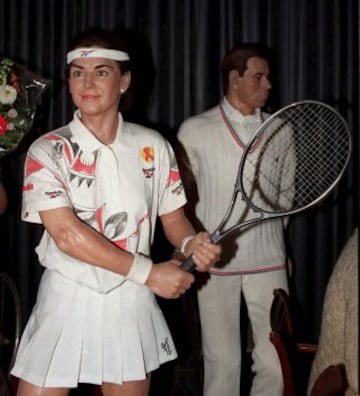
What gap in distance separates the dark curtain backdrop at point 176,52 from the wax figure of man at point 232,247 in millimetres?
585

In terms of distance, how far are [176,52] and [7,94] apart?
0.92m

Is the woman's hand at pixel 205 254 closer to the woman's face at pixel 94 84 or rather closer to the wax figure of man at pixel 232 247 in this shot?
the woman's face at pixel 94 84

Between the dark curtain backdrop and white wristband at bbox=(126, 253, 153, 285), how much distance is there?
1.35m

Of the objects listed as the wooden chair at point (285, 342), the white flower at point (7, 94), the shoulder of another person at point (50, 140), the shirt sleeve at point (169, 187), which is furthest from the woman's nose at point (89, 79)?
the wooden chair at point (285, 342)

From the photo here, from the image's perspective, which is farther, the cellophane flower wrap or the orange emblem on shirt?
the cellophane flower wrap

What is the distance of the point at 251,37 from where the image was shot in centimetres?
273

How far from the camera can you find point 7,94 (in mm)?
2008

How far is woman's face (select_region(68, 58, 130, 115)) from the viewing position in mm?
1543

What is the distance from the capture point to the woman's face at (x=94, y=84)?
154 centimetres

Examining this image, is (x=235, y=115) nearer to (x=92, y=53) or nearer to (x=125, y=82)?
(x=125, y=82)

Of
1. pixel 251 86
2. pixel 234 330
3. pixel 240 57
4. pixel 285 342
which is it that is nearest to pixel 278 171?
pixel 251 86

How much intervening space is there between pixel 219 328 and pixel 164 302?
0.74 meters

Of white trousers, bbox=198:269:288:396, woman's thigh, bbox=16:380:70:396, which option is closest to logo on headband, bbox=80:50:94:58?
woman's thigh, bbox=16:380:70:396

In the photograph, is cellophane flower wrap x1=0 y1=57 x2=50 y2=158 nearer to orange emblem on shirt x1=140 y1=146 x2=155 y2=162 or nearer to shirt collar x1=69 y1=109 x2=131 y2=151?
shirt collar x1=69 y1=109 x2=131 y2=151
